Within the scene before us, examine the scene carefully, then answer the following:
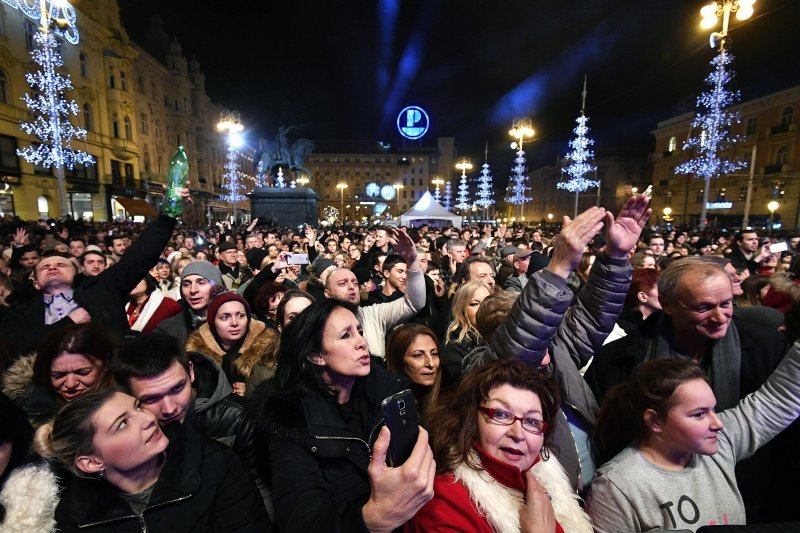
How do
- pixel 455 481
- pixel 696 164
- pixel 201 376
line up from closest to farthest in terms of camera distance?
pixel 455 481
pixel 201 376
pixel 696 164

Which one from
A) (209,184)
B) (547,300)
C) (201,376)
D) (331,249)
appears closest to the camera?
(547,300)

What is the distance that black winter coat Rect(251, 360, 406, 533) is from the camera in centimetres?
162

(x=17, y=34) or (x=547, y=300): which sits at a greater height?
(x=17, y=34)

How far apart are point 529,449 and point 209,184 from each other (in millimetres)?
66937

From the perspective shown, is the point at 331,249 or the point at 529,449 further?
the point at 331,249

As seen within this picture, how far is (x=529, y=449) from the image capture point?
1820mm

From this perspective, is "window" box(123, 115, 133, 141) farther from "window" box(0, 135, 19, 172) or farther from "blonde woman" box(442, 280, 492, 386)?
"blonde woman" box(442, 280, 492, 386)

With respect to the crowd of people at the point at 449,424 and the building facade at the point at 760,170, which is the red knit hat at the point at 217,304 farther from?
the building facade at the point at 760,170

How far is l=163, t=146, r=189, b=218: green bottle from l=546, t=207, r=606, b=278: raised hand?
3.59 m

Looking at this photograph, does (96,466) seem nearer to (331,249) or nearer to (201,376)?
(201,376)

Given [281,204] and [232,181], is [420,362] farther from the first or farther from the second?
[232,181]

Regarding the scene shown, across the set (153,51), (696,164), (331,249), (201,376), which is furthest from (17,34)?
(696,164)

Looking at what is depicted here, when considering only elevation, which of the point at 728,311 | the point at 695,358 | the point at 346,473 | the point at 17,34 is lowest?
the point at 346,473

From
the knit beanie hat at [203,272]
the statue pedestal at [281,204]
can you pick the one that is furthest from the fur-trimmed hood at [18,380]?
the statue pedestal at [281,204]
